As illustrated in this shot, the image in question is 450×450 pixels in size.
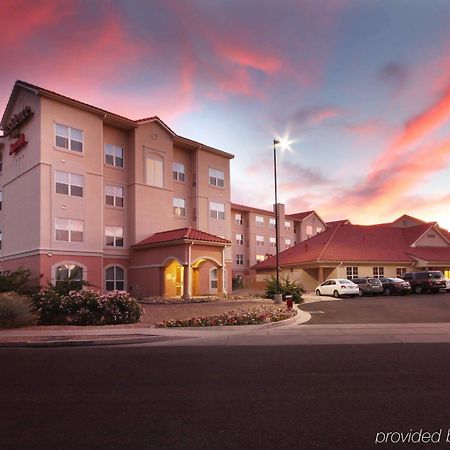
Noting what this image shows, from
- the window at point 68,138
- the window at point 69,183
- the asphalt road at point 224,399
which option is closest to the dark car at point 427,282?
the window at point 69,183

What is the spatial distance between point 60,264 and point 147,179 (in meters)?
9.59

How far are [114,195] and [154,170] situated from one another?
150 inches

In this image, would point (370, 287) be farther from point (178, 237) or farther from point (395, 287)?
point (178, 237)

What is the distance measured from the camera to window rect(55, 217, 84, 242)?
30531mm

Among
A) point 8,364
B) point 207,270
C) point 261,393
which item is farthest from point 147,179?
point 261,393

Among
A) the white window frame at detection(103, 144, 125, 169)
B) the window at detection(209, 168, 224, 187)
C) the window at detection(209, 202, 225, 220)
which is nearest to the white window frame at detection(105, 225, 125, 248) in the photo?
the white window frame at detection(103, 144, 125, 169)

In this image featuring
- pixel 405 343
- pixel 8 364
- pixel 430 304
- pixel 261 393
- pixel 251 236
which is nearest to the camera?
pixel 261 393

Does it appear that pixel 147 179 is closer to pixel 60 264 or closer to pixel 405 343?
pixel 60 264

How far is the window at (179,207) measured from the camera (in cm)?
3909

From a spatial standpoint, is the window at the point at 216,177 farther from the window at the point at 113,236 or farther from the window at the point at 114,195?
the window at the point at 113,236

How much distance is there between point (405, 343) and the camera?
1338 cm

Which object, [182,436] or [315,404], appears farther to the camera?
[315,404]

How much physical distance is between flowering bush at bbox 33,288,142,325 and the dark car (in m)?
28.1

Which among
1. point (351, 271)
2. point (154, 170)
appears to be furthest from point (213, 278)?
point (351, 271)
